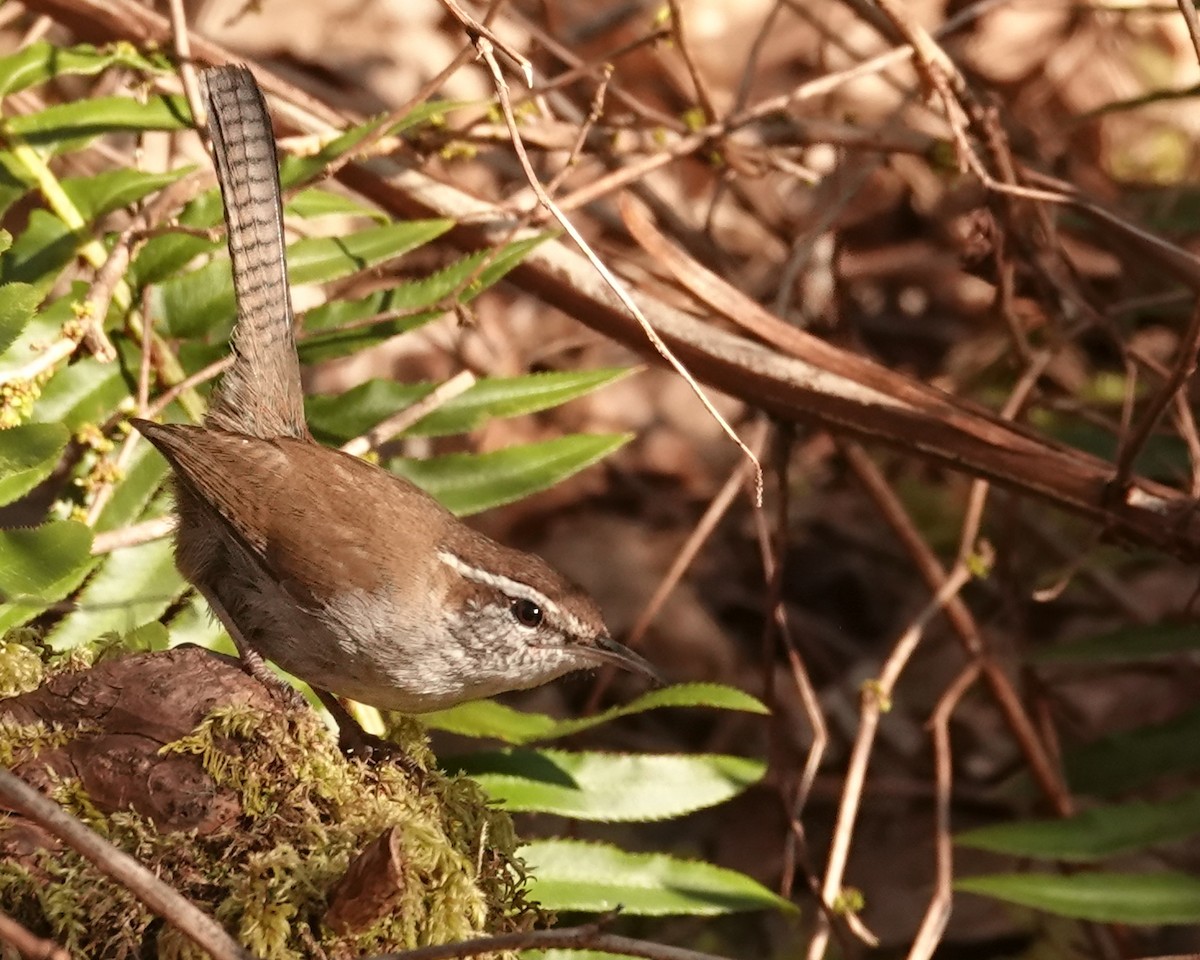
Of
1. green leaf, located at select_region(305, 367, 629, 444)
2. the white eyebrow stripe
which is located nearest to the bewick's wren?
the white eyebrow stripe

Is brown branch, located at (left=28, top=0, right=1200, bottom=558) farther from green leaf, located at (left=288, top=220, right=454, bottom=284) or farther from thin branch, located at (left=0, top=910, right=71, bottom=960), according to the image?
thin branch, located at (left=0, top=910, right=71, bottom=960)

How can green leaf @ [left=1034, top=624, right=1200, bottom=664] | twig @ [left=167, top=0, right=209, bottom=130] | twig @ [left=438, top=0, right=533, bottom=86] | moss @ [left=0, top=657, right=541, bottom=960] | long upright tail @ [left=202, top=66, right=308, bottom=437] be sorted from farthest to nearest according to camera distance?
green leaf @ [left=1034, top=624, right=1200, bottom=664], twig @ [left=167, top=0, right=209, bottom=130], long upright tail @ [left=202, top=66, right=308, bottom=437], twig @ [left=438, top=0, right=533, bottom=86], moss @ [left=0, top=657, right=541, bottom=960]

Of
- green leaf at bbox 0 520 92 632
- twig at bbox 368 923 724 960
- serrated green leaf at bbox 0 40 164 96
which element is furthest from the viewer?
serrated green leaf at bbox 0 40 164 96

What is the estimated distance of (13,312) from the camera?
2.93 metres

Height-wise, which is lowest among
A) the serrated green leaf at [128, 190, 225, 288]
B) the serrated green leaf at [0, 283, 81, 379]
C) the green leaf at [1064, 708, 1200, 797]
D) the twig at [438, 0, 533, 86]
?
the green leaf at [1064, 708, 1200, 797]

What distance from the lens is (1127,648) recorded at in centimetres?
401

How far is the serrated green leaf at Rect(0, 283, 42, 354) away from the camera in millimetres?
2922

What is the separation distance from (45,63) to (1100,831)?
3.22 meters

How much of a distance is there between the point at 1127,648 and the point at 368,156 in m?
2.44

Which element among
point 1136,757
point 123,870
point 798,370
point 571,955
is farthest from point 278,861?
point 1136,757

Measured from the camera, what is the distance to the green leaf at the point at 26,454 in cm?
295

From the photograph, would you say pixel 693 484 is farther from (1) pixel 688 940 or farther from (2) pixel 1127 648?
(2) pixel 1127 648

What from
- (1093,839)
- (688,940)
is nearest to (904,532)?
(1093,839)

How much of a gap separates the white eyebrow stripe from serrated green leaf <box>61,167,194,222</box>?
120 cm
